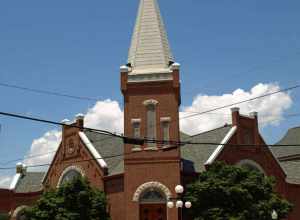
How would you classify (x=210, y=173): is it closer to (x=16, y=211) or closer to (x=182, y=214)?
(x=182, y=214)

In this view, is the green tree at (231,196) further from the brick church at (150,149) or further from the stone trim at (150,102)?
the stone trim at (150,102)

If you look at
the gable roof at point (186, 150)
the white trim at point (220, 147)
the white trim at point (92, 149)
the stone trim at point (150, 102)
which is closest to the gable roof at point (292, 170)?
the gable roof at point (186, 150)

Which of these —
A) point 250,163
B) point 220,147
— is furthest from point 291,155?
point 220,147

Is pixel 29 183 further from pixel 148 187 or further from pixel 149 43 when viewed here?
pixel 149 43

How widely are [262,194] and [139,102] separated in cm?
1085

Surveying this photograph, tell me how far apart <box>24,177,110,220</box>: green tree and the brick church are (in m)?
2.11

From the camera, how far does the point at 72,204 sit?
127ft

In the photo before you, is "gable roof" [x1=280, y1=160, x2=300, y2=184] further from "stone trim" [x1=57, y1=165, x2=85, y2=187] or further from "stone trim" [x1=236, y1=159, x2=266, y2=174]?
"stone trim" [x1=57, y1=165, x2=85, y2=187]

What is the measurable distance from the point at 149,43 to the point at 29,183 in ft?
73.7

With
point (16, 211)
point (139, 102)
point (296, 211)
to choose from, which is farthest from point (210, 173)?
point (16, 211)

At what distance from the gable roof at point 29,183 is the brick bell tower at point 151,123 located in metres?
17.4

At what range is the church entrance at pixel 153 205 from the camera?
39.1m

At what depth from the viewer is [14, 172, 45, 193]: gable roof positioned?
5522cm

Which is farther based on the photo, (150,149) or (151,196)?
(150,149)
